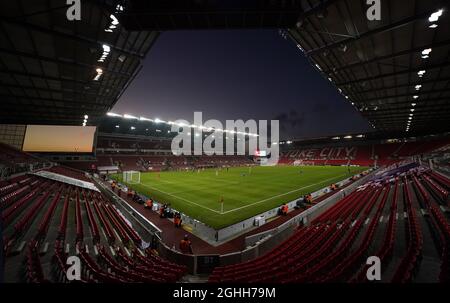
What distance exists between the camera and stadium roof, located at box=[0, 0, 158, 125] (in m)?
11.3

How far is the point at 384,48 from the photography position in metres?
15.4

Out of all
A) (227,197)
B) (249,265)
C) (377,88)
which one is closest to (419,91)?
(377,88)

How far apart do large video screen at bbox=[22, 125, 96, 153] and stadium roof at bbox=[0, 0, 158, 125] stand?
60.6ft

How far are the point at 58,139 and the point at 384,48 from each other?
55.3m

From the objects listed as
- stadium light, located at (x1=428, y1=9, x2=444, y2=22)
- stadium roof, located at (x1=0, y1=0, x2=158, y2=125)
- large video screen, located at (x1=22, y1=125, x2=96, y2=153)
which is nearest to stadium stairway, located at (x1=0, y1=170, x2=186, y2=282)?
stadium roof, located at (x1=0, y1=0, x2=158, y2=125)

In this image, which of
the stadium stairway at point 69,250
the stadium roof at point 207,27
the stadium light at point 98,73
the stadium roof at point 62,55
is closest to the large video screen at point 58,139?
the stadium roof at point 62,55

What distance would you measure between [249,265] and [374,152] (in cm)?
7367

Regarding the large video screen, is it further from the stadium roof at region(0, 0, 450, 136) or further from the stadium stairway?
the stadium stairway

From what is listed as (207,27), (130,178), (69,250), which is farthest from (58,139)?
(207,27)

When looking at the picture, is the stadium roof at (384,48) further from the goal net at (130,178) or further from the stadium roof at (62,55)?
the goal net at (130,178)

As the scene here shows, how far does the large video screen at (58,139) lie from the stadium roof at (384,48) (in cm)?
4879

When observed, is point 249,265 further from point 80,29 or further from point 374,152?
point 374,152

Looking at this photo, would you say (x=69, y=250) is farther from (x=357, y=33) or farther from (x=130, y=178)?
(x=130, y=178)

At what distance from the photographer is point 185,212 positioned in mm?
19969
